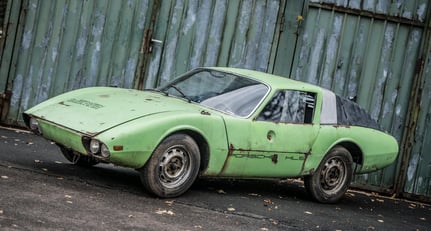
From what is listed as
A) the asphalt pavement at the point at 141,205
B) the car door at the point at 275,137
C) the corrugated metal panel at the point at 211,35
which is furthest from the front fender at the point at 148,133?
the corrugated metal panel at the point at 211,35

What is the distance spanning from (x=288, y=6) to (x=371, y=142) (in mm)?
3112

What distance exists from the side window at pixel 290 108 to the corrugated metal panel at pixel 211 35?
2.84m

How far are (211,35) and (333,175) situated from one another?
3425mm

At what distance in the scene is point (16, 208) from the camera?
5656mm

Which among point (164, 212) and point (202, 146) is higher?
point (202, 146)

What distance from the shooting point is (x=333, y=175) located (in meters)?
8.51

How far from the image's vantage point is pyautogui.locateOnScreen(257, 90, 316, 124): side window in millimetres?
7788

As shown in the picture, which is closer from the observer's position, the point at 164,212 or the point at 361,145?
the point at 164,212

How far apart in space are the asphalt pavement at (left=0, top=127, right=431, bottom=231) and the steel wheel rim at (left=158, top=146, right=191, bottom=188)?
189 millimetres

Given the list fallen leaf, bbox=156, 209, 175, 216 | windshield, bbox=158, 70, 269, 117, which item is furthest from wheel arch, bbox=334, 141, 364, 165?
fallen leaf, bbox=156, 209, 175, 216

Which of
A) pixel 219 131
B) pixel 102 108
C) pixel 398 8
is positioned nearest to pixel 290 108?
pixel 219 131

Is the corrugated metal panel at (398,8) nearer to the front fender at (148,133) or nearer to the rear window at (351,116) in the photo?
the rear window at (351,116)

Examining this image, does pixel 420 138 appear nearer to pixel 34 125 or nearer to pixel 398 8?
pixel 398 8

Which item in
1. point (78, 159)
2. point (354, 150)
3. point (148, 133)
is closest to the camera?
point (148, 133)
